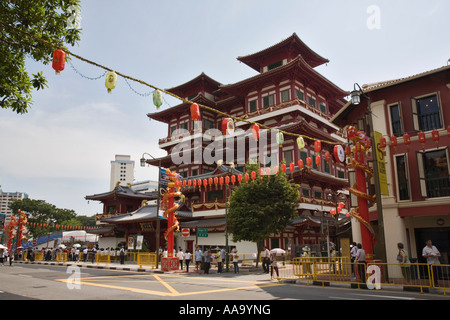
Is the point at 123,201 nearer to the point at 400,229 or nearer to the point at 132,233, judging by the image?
the point at 132,233

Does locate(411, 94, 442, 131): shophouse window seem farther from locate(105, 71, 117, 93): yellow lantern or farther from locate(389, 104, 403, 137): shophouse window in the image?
locate(105, 71, 117, 93): yellow lantern

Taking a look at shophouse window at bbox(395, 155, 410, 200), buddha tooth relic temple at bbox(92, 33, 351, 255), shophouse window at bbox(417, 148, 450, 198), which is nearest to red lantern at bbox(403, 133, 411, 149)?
shophouse window at bbox(417, 148, 450, 198)

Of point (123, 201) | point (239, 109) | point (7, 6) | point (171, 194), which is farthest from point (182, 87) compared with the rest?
point (7, 6)

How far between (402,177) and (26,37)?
676 inches

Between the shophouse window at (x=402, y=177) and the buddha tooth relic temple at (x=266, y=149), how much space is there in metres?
12.0

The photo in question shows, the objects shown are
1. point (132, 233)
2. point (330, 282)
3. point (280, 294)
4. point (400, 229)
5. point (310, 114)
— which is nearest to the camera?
point (280, 294)

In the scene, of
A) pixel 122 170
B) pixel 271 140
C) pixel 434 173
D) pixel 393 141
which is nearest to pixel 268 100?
pixel 271 140

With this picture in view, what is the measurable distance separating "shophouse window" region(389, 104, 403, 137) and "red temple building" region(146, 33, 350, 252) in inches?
507

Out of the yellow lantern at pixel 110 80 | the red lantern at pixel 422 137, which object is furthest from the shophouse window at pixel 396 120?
the yellow lantern at pixel 110 80

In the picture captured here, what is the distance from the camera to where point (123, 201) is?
1898 inches

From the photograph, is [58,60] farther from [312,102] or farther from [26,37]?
[312,102]

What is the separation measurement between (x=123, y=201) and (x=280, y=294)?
40.3 metres

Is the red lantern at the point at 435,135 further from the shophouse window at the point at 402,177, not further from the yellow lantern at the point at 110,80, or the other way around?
the yellow lantern at the point at 110,80

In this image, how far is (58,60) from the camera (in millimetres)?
10164
